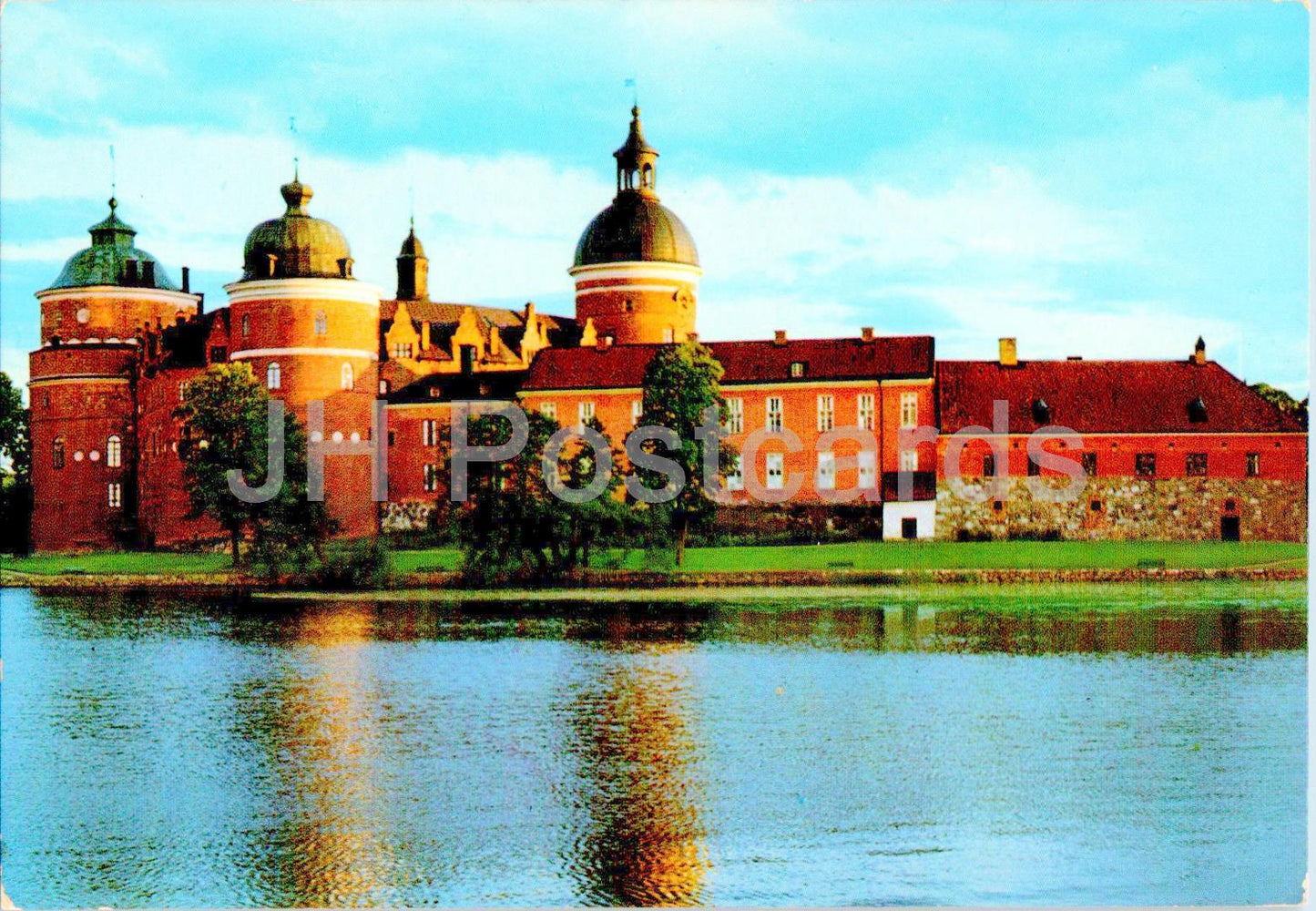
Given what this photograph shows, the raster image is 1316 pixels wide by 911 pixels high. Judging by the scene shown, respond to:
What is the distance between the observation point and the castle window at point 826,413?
1767 inches

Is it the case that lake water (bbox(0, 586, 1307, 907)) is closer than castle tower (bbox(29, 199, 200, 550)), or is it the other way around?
lake water (bbox(0, 586, 1307, 907))

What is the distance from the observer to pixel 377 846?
1725cm

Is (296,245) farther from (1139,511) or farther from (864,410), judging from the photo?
(1139,511)

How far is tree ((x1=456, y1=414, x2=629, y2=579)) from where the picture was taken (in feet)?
122

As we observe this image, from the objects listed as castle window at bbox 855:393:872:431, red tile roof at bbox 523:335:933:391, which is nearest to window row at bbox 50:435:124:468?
red tile roof at bbox 523:335:933:391

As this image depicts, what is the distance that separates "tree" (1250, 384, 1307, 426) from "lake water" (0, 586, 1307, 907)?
42.8 ft

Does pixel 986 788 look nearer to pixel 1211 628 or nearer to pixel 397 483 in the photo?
pixel 1211 628

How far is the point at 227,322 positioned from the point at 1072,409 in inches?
894

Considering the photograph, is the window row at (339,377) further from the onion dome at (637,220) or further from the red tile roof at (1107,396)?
the red tile roof at (1107,396)

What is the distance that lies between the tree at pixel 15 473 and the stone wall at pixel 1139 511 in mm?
24828

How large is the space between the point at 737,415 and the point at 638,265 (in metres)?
10.2

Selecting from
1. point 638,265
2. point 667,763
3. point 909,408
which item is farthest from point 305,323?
point 667,763

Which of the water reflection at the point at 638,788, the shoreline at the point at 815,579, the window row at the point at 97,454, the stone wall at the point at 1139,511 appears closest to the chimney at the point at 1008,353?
the stone wall at the point at 1139,511

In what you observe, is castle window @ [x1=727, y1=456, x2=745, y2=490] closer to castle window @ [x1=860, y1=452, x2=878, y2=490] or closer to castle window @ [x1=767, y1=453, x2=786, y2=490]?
castle window @ [x1=767, y1=453, x2=786, y2=490]
